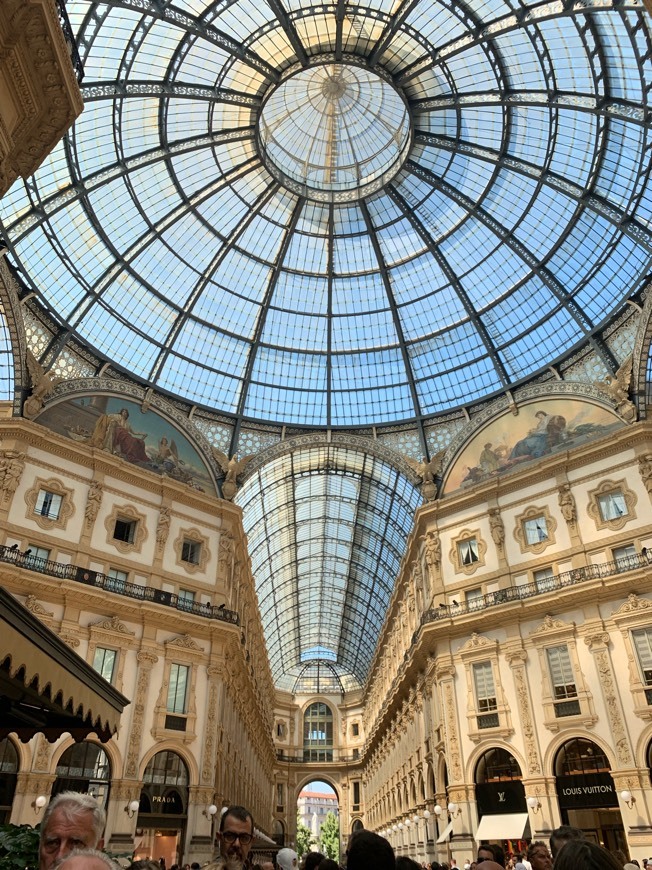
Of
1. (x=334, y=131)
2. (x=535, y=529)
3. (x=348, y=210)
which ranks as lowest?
(x=535, y=529)

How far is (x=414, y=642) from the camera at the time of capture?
37469mm

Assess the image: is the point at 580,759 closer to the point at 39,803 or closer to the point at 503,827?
the point at 503,827

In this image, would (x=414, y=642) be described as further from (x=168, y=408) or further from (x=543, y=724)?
(x=168, y=408)

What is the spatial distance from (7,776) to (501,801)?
66.7 feet

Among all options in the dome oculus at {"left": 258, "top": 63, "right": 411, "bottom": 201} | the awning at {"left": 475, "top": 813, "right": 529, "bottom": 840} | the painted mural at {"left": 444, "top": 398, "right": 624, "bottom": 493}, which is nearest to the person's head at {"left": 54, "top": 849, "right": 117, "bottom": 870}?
the awning at {"left": 475, "top": 813, "right": 529, "bottom": 840}

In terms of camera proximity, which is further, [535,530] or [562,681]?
[535,530]

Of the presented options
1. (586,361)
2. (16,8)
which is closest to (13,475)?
(16,8)

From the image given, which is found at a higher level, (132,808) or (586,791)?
(586,791)

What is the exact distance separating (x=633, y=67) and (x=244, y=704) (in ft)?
138

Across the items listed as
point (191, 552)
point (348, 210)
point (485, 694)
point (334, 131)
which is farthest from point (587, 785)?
point (334, 131)

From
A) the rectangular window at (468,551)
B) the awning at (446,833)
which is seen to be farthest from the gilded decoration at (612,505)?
the awning at (446,833)

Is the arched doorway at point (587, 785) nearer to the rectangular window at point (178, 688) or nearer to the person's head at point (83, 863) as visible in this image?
A: the rectangular window at point (178, 688)

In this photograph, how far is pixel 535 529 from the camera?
32156mm

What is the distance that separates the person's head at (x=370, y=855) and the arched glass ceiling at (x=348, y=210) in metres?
27.8
